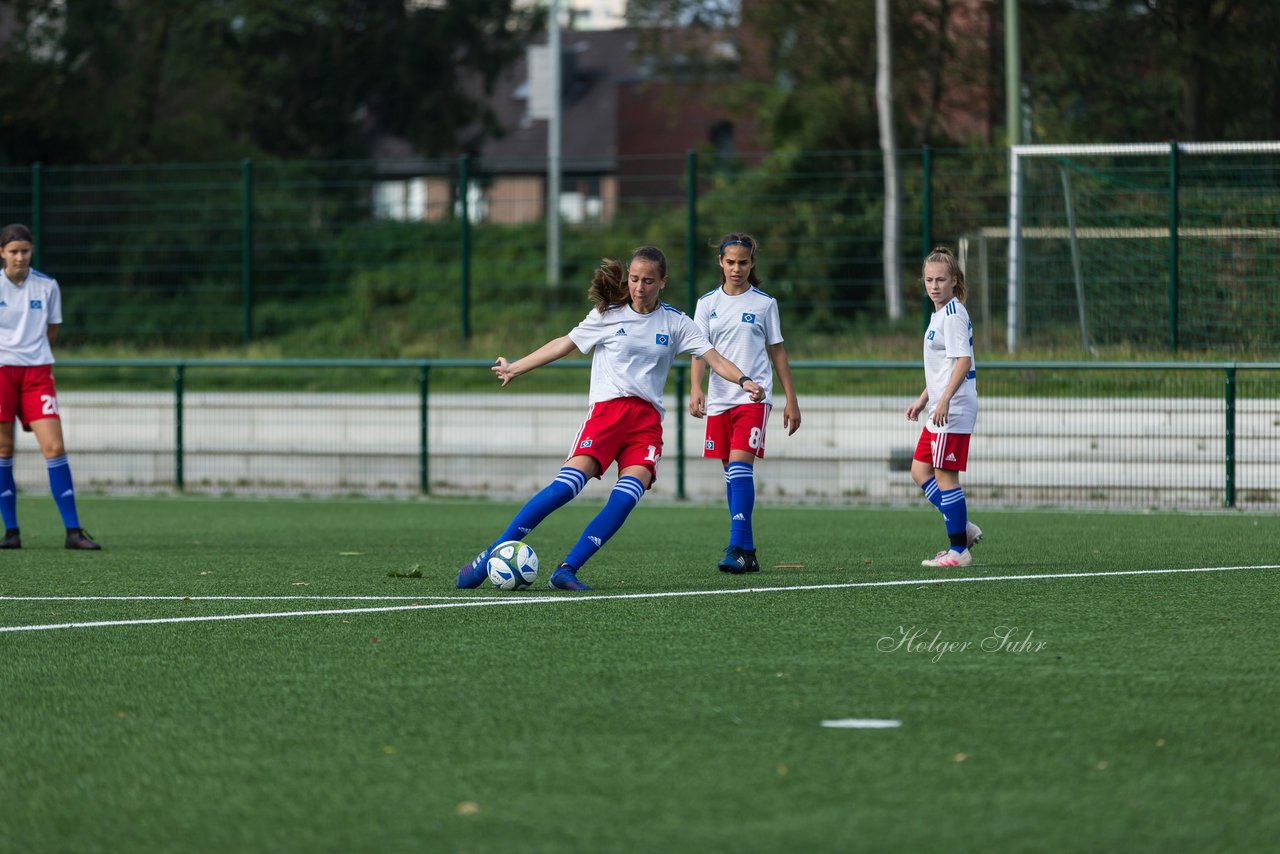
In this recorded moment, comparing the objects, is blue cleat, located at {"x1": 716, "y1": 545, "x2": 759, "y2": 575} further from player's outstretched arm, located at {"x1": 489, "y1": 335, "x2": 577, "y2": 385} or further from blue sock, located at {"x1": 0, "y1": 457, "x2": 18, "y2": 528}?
blue sock, located at {"x1": 0, "y1": 457, "x2": 18, "y2": 528}

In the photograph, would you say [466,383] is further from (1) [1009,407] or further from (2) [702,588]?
(2) [702,588]

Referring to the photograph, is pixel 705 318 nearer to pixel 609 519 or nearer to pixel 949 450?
pixel 949 450

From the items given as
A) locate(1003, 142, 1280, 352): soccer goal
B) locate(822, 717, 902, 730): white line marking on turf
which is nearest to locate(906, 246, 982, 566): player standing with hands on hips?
locate(822, 717, 902, 730): white line marking on turf

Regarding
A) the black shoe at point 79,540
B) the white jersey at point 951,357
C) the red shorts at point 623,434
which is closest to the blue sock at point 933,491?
the white jersey at point 951,357

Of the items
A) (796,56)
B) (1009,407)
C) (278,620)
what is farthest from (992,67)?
(278,620)

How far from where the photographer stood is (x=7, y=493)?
11.2 meters

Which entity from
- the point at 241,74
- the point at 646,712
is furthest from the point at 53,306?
the point at 241,74

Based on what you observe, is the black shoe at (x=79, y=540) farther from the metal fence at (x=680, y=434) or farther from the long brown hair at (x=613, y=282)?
the metal fence at (x=680, y=434)

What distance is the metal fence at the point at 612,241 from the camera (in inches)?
734

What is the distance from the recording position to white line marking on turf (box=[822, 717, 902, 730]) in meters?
5.14

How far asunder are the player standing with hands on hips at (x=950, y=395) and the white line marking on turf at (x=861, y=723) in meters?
4.23

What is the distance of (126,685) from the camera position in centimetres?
597

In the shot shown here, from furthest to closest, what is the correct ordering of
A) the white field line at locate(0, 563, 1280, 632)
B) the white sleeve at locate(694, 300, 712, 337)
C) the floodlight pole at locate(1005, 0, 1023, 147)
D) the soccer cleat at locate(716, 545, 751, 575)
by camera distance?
the floodlight pole at locate(1005, 0, 1023, 147) < the white sleeve at locate(694, 300, 712, 337) < the soccer cleat at locate(716, 545, 751, 575) < the white field line at locate(0, 563, 1280, 632)

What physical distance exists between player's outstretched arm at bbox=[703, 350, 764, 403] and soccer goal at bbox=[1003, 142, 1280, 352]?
9932mm
